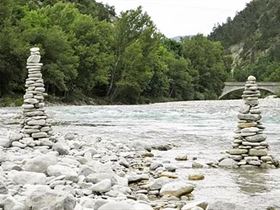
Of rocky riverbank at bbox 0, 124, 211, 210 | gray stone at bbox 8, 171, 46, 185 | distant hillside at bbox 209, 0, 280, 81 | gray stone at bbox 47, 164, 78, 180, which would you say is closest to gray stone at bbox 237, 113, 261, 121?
rocky riverbank at bbox 0, 124, 211, 210

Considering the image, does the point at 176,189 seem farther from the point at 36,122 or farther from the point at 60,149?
the point at 36,122

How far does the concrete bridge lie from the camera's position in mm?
97438

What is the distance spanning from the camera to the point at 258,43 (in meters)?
171

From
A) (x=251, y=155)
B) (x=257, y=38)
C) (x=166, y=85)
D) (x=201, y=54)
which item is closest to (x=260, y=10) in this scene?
(x=257, y=38)

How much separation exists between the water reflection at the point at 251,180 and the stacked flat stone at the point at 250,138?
0.62 m

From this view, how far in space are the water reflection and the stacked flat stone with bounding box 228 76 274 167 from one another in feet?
2.03

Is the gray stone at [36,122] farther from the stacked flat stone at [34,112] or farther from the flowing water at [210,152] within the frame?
the flowing water at [210,152]

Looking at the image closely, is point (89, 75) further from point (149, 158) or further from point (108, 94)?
point (149, 158)

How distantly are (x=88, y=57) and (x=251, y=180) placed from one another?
2254 inches

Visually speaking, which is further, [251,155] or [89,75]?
[89,75]

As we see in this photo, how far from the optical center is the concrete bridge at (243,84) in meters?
97.4

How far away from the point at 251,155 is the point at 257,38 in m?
162

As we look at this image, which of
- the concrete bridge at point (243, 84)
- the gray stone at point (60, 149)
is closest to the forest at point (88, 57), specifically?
the concrete bridge at point (243, 84)

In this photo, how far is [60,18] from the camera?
7169 centimetres
